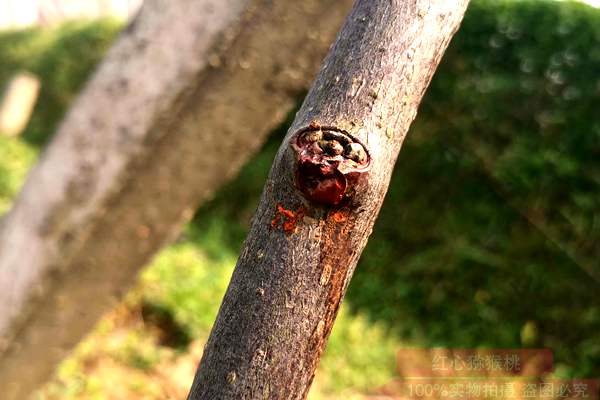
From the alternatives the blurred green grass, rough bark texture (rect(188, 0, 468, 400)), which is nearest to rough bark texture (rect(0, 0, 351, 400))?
the blurred green grass

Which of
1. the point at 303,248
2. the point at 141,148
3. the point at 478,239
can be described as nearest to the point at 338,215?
the point at 303,248

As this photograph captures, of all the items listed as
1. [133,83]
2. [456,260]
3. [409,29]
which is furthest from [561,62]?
[409,29]

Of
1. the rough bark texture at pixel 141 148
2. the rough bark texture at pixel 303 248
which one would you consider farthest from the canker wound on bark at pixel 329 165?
the rough bark texture at pixel 141 148

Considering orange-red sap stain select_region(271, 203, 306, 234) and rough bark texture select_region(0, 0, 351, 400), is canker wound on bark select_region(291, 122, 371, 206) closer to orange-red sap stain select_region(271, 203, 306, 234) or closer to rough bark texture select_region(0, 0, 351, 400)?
orange-red sap stain select_region(271, 203, 306, 234)

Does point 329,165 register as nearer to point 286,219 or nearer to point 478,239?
point 286,219

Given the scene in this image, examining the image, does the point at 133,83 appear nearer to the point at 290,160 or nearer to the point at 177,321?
the point at 290,160

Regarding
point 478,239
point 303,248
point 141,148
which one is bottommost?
point 303,248

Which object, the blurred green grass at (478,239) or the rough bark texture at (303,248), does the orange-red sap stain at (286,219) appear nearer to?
the rough bark texture at (303,248)

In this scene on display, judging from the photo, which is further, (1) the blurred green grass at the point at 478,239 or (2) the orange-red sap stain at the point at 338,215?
(1) the blurred green grass at the point at 478,239
